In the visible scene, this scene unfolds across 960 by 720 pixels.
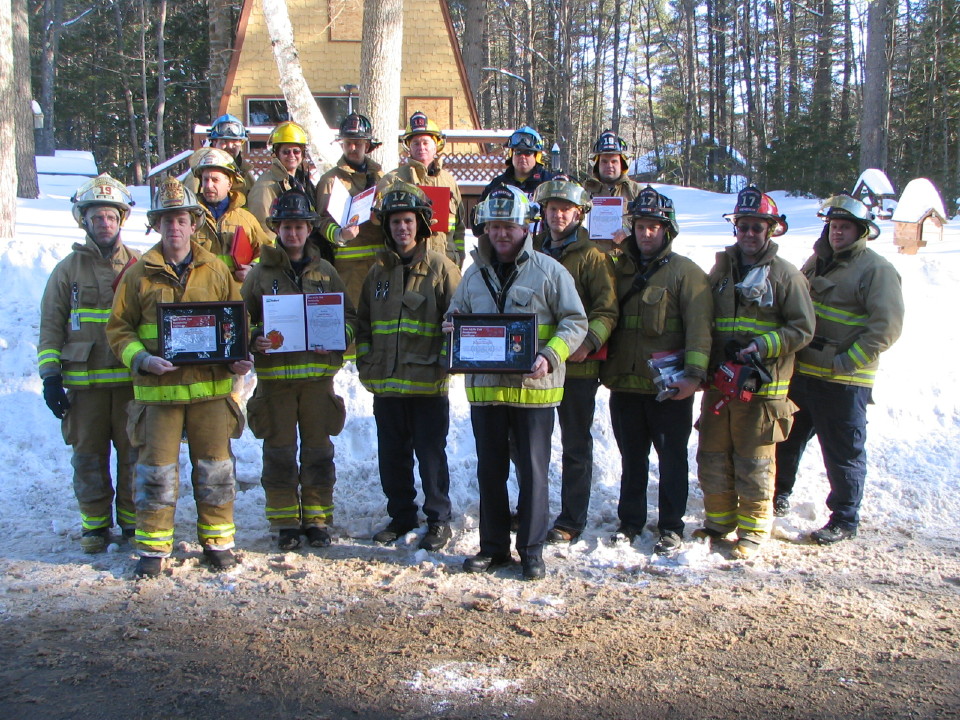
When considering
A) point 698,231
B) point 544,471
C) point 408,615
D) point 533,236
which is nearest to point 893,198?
point 698,231

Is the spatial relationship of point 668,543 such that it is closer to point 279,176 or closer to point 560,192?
point 560,192

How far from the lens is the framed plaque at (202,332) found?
5320mm

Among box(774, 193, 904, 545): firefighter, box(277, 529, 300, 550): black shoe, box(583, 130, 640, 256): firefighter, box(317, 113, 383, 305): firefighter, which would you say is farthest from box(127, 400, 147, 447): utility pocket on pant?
box(774, 193, 904, 545): firefighter

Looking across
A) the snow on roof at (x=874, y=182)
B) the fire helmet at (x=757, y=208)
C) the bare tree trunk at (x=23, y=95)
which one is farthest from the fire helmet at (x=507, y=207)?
the bare tree trunk at (x=23, y=95)

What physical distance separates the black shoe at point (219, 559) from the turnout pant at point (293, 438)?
0.51m

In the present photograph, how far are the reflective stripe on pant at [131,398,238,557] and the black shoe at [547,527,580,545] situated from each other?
2156 mm

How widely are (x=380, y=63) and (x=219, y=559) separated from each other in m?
8.40

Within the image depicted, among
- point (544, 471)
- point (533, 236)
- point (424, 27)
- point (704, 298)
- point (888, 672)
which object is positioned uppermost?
point (424, 27)

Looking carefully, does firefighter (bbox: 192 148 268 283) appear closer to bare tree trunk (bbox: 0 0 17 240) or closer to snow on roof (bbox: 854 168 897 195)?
bare tree trunk (bbox: 0 0 17 240)

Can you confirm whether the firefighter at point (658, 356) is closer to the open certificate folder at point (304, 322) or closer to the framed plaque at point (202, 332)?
the open certificate folder at point (304, 322)

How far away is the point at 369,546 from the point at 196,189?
3.26 metres

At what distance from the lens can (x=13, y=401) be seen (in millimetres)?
7730

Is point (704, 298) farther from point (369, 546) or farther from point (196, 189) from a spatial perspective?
point (196, 189)

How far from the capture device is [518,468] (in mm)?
5566
